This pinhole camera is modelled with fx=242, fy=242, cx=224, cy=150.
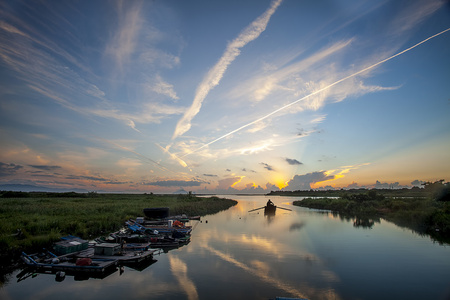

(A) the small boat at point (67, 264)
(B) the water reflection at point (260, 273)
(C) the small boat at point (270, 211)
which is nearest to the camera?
(B) the water reflection at point (260, 273)

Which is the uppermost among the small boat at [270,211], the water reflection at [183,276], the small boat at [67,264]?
the small boat at [270,211]

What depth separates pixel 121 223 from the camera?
30188 millimetres

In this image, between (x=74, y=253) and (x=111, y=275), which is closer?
(x=111, y=275)

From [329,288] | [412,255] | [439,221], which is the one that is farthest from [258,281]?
[439,221]

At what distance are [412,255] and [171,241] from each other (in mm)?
21571

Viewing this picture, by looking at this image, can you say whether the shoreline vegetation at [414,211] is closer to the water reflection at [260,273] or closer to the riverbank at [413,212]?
the riverbank at [413,212]

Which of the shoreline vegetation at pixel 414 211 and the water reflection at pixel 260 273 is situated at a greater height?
the shoreline vegetation at pixel 414 211

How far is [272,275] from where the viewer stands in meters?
15.4

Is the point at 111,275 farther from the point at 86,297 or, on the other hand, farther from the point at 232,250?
the point at 232,250

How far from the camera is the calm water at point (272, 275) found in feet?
41.2

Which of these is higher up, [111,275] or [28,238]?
[28,238]

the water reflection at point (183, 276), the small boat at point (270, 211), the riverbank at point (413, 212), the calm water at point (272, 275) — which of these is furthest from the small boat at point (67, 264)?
the small boat at point (270, 211)

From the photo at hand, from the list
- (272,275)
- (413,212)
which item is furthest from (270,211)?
Answer: (272,275)

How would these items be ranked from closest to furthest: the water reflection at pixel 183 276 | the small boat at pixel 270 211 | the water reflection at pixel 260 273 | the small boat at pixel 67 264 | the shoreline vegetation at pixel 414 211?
1. the water reflection at pixel 183 276
2. the water reflection at pixel 260 273
3. the small boat at pixel 67 264
4. the shoreline vegetation at pixel 414 211
5. the small boat at pixel 270 211
